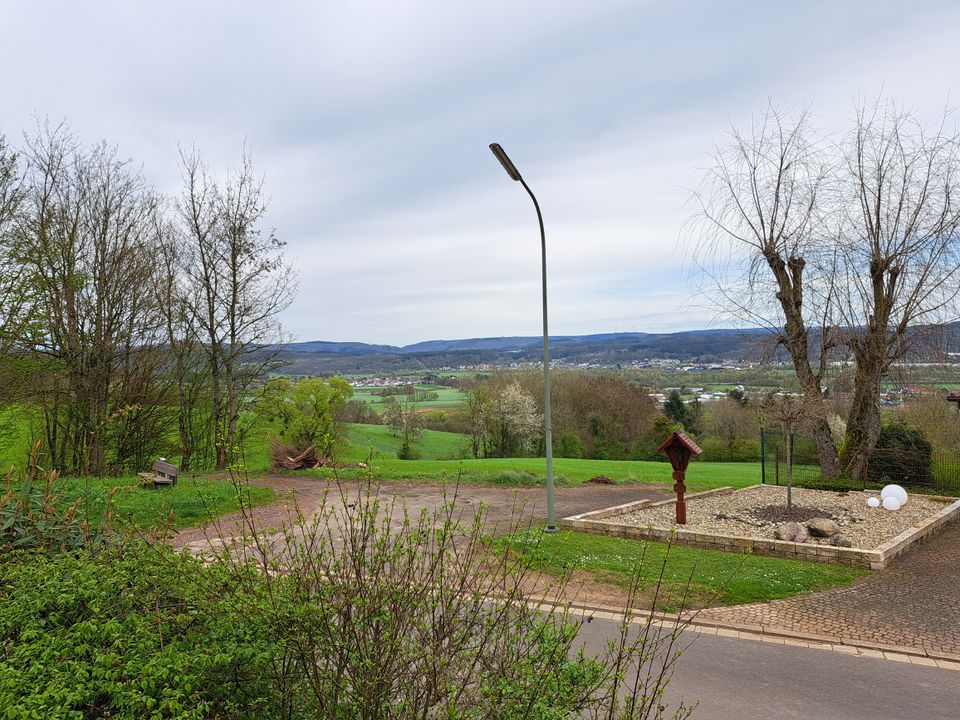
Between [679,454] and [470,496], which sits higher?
[679,454]

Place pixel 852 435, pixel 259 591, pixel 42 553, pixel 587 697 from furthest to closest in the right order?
pixel 852 435 < pixel 42 553 < pixel 259 591 < pixel 587 697

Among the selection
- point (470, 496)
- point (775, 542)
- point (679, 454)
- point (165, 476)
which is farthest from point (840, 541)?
point (165, 476)

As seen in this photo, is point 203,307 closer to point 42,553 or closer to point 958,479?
point 42,553

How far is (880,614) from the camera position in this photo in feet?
25.0

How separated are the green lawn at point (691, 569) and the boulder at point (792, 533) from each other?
3.24 ft

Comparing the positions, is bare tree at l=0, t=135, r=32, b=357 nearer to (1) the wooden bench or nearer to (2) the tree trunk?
(1) the wooden bench

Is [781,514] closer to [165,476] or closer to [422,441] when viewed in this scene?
[165,476]

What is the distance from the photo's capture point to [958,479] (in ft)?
56.9

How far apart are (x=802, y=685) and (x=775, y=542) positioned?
16.9ft

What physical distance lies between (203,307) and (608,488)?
50.5ft

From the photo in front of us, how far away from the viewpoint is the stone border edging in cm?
980

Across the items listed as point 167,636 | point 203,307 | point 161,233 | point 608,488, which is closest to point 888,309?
point 608,488

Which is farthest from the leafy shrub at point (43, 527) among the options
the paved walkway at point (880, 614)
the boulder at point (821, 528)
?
the boulder at point (821, 528)

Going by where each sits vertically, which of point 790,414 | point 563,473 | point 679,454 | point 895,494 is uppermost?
point 790,414
